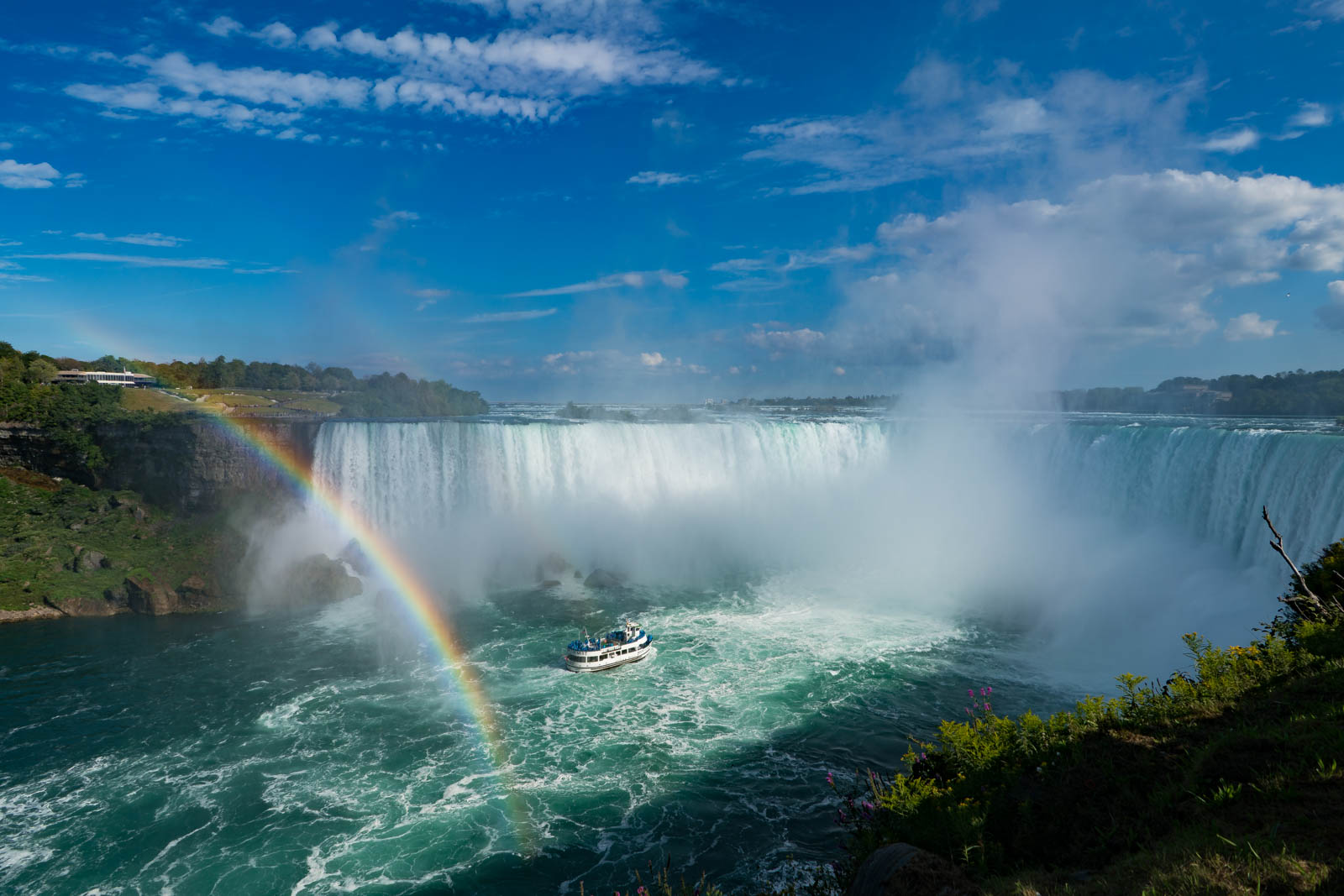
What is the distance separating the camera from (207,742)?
16938 millimetres

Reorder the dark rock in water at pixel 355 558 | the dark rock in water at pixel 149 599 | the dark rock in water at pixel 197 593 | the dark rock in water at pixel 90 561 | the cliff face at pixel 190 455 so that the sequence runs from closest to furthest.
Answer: the dark rock in water at pixel 149 599 → the dark rock in water at pixel 197 593 → the dark rock in water at pixel 90 561 → the dark rock in water at pixel 355 558 → the cliff face at pixel 190 455

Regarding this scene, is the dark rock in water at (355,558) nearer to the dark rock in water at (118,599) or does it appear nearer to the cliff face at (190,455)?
the cliff face at (190,455)

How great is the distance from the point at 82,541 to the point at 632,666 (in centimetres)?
2895

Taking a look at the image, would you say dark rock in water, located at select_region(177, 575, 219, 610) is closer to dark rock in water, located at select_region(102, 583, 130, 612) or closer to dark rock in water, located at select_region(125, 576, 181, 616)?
dark rock in water, located at select_region(125, 576, 181, 616)

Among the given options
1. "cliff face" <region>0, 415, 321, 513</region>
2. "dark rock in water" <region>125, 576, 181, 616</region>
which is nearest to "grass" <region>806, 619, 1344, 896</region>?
"dark rock in water" <region>125, 576, 181, 616</region>

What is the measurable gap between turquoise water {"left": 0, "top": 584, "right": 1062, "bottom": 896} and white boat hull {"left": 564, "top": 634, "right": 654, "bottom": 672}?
0.42m

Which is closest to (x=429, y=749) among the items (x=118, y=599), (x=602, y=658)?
(x=602, y=658)

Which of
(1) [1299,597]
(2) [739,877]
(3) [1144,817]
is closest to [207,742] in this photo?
Answer: (2) [739,877]

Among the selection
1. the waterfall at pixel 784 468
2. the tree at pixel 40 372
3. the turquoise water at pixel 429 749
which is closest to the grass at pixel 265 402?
the tree at pixel 40 372

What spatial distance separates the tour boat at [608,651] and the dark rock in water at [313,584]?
14.5m

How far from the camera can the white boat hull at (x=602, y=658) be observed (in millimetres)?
21047

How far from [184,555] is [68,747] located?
54.3 feet

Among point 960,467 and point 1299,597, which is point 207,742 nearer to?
point 1299,597

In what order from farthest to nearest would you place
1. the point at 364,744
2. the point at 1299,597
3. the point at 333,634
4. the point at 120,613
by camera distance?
1. the point at 120,613
2. the point at 333,634
3. the point at 364,744
4. the point at 1299,597
